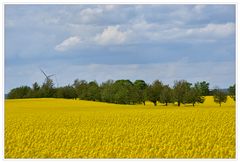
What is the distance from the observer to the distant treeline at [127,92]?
21.7 meters

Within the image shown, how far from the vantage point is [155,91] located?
83.0 feet

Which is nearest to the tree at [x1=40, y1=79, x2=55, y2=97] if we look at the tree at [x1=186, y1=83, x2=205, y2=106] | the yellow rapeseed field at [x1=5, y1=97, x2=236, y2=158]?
the tree at [x1=186, y1=83, x2=205, y2=106]

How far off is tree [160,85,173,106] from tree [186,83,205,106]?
1055mm

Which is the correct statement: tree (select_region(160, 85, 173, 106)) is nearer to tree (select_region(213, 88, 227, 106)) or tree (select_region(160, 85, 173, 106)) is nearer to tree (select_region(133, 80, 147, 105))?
tree (select_region(133, 80, 147, 105))

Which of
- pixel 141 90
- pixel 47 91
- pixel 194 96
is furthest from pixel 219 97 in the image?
pixel 47 91

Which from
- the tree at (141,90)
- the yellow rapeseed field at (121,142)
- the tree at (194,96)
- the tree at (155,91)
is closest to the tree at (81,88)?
the tree at (141,90)

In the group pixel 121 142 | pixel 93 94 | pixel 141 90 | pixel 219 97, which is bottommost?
pixel 121 142

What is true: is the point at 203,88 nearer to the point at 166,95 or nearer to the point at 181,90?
the point at 181,90

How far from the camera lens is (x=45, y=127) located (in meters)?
10.6

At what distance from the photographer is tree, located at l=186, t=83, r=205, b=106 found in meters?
24.1

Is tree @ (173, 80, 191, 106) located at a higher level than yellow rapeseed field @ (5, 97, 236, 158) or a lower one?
higher

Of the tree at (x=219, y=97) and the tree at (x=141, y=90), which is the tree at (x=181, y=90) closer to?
the tree at (x=141, y=90)

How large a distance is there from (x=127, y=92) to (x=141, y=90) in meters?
0.81

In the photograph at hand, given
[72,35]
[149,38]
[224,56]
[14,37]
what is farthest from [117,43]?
[224,56]
